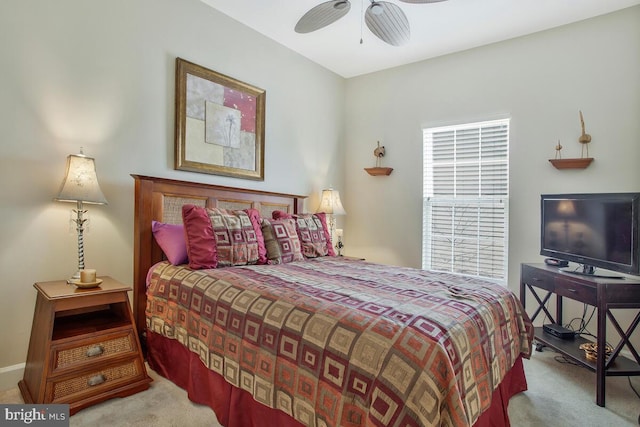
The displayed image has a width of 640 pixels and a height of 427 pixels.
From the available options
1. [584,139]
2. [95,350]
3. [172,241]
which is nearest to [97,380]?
[95,350]

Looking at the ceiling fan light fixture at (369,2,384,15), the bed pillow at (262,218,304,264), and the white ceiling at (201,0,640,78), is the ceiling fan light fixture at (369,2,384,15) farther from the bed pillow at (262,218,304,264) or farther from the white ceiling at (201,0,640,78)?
the bed pillow at (262,218,304,264)

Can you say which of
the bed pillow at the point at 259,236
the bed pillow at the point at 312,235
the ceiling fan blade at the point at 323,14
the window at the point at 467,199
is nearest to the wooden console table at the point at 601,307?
the window at the point at 467,199

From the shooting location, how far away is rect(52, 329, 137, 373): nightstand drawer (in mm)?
1778

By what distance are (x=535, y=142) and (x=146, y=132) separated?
11.6 feet

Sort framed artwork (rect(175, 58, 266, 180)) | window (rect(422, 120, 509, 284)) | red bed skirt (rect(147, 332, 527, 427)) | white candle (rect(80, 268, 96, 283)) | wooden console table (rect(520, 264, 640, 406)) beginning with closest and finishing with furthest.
→ red bed skirt (rect(147, 332, 527, 427)), white candle (rect(80, 268, 96, 283)), wooden console table (rect(520, 264, 640, 406)), framed artwork (rect(175, 58, 266, 180)), window (rect(422, 120, 509, 284))

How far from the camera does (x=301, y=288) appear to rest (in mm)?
1769

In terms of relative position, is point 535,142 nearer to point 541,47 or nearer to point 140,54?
point 541,47

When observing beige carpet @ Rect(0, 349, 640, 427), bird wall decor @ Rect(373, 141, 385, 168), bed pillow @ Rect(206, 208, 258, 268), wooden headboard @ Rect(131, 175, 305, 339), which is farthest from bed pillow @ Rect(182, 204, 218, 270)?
bird wall decor @ Rect(373, 141, 385, 168)

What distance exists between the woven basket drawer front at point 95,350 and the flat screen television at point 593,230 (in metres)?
3.28

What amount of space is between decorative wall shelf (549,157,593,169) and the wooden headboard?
2.97 m

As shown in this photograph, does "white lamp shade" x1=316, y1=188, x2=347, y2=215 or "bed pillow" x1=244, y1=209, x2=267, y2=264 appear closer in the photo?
"bed pillow" x1=244, y1=209, x2=267, y2=264

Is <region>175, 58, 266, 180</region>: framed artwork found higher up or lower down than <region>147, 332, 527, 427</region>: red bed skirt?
higher up

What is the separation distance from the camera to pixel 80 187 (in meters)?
2.04

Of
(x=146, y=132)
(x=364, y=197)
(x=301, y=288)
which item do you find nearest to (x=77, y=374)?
(x=301, y=288)
